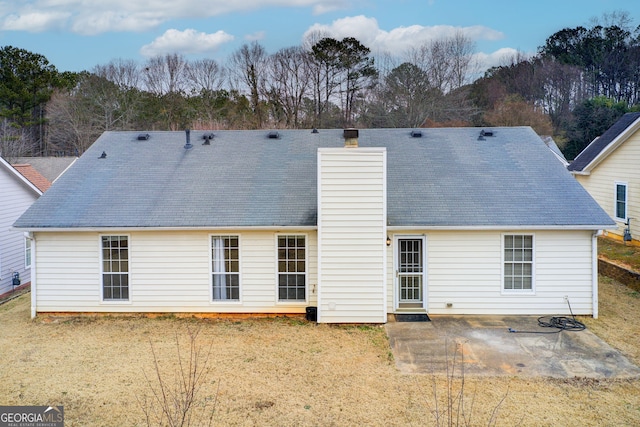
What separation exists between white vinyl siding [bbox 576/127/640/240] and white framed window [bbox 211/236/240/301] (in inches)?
582

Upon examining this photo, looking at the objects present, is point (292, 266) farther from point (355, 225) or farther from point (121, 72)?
point (121, 72)

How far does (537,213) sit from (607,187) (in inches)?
427

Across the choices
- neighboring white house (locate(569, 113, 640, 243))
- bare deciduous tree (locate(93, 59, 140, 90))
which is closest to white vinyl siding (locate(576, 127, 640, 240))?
neighboring white house (locate(569, 113, 640, 243))

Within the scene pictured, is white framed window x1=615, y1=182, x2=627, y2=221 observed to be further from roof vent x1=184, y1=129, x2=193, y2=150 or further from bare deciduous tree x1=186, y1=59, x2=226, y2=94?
bare deciduous tree x1=186, y1=59, x2=226, y2=94

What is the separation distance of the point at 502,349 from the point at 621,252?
10.2m

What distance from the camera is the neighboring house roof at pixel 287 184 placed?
11.3m

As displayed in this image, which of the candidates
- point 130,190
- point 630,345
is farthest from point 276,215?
point 630,345

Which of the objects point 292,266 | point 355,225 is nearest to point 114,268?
point 292,266

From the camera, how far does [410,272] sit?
1140 cm

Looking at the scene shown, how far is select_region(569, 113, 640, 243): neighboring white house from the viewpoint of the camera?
682 inches

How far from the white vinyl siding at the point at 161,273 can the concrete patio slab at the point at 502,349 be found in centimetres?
309

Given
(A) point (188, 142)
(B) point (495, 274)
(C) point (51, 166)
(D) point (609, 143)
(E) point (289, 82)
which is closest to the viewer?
(B) point (495, 274)

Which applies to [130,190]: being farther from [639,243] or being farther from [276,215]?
[639,243]

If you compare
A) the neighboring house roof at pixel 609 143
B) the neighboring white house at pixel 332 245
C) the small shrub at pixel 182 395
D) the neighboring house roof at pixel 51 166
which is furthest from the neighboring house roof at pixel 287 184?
the neighboring house roof at pixel 51 166
